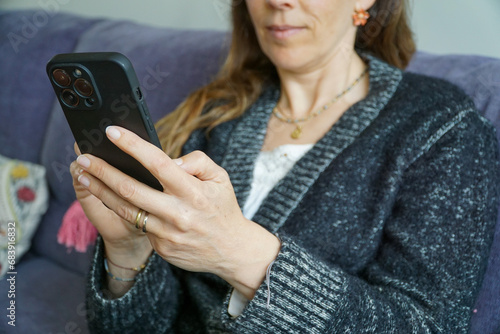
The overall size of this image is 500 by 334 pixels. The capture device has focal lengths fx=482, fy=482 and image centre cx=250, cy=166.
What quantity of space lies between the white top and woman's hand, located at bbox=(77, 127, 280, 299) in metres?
0.23

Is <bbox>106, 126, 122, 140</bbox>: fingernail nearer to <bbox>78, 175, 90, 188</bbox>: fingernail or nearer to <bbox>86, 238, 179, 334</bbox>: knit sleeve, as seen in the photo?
<bbox>78, 175, 90, 188</bbox>: fingernail

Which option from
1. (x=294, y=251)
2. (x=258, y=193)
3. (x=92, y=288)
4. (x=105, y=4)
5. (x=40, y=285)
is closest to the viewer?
(x=294, y=251)

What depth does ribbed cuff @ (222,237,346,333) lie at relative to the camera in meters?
0.64

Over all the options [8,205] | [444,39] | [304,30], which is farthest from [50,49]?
[444,39]

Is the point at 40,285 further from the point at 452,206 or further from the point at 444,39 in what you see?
the point at 444,39

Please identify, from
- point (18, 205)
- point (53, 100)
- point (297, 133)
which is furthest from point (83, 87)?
point (53, 100)

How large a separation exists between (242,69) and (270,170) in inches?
12.8

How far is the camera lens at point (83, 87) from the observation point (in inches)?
21.1

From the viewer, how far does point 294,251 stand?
65cm

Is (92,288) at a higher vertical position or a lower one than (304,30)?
lower

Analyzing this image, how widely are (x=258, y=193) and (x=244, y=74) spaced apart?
337mm

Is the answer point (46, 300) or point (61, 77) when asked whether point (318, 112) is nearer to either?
point (61, 77)

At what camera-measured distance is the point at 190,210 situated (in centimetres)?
55

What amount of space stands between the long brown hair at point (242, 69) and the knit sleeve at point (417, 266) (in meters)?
0.33
